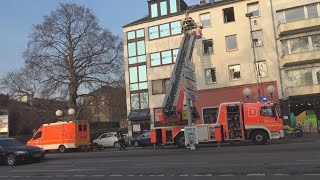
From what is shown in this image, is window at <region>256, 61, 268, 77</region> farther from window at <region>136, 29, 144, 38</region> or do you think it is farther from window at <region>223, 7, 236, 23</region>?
window at <region>136, 29, 144, 38</region>

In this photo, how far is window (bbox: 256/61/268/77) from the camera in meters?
47.7

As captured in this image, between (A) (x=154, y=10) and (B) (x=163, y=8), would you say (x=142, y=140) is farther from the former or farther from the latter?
(A) (x=154, y=10)

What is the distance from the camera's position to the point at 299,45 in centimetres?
4575

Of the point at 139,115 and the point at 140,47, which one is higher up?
the point at 140,47

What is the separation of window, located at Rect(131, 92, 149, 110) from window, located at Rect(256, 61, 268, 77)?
14.5 metres

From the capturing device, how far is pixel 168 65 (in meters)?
53.4

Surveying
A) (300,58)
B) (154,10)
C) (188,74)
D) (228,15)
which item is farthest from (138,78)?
(188,74)

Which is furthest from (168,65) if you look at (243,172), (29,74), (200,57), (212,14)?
(243,172)

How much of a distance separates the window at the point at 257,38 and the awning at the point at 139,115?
50.0 feet

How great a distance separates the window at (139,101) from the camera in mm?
55719

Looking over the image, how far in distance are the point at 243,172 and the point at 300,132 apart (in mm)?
23221

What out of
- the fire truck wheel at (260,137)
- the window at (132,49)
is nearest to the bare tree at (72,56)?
the window at (132,49)

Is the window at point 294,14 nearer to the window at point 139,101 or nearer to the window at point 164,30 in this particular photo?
the window at point 164,30

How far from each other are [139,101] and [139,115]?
2.07 metres
